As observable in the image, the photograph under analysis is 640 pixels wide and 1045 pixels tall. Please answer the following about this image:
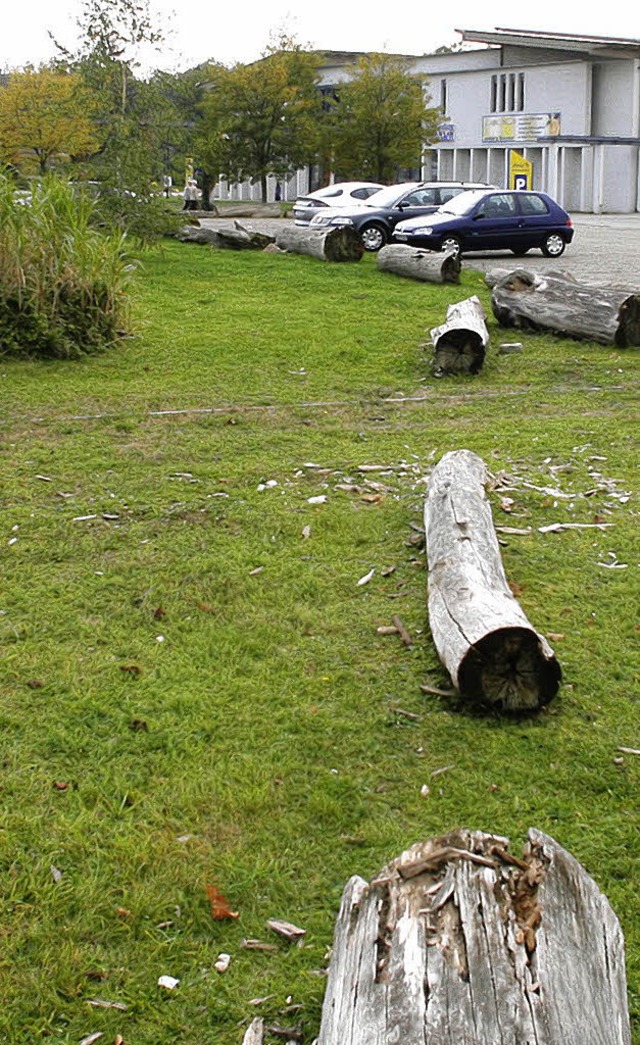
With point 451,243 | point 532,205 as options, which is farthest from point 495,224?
point 451,243

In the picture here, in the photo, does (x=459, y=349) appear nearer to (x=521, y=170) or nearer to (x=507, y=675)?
(x=507, y=675)

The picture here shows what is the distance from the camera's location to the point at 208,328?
1549 cm

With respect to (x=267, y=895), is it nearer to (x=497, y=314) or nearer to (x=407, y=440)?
(x=407, y=440)

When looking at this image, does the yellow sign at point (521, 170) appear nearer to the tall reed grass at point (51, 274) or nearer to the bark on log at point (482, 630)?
the tall reed grass at point (51, 274)

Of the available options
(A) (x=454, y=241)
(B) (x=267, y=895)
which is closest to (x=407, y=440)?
(B) (x=267, y=895)

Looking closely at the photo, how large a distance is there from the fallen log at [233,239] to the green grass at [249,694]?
16052 mm

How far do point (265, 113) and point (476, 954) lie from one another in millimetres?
53357

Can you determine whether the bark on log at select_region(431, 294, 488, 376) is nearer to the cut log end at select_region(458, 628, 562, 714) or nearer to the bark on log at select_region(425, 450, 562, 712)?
the bark on log at select_region(425, 450, 562, 712)

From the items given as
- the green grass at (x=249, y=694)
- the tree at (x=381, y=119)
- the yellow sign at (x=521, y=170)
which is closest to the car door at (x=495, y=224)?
the green grass at (x=249, y=694)

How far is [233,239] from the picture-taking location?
26312mm

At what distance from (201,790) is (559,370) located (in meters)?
9.31

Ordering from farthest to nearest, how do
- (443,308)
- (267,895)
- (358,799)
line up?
(443,308) → (358,799) → (267,895)

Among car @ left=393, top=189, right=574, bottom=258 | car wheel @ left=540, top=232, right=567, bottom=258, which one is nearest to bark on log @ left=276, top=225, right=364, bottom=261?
car @ left=393, top=189, right=574, bottom=258

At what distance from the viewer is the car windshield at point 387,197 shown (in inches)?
1107
